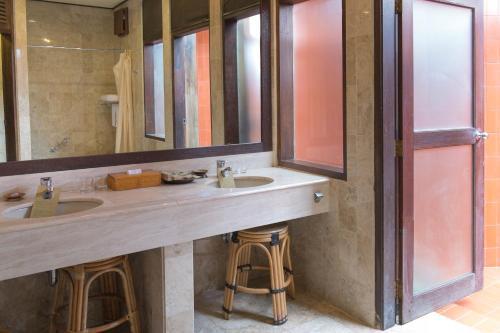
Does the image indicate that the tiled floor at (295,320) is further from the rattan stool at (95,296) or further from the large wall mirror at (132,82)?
the large wall mirror at (132,82)

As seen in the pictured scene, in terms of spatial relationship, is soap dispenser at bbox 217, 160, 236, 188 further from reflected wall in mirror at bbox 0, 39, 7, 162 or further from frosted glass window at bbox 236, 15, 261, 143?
reflected wall in mirror at bbox 0, 39, 7, 162

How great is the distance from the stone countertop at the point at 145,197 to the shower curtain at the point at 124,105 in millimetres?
298

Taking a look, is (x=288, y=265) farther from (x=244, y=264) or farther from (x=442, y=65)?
(x=442, y=65)

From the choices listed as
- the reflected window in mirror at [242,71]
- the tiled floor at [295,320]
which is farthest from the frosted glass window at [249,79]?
the tiled floor at [295,320]

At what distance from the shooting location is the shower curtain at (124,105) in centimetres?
237

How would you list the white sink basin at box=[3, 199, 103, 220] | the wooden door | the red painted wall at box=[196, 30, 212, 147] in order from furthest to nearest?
1. the red painted wall at box=[196, 30, 212, 147]
2. the wooden door
3. the white sink basin at box=[3, 199, 103, 220]

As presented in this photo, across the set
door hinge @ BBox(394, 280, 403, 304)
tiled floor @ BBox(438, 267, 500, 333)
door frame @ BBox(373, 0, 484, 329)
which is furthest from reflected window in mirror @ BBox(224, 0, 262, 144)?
tiled floor @ BBox(438, 267, 500, 333)

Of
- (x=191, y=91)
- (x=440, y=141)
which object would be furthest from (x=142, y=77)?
(x=440, y=141)

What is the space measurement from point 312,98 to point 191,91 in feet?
2.56

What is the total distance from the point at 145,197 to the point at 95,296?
64 centimetres

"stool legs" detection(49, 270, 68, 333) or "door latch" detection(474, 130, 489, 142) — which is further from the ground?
"door latch" detection(474, 130, 489, 142)

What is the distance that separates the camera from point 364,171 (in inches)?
93.4

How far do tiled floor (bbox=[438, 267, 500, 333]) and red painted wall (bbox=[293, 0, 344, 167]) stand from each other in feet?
3.62

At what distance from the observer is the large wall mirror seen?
7.01ft
